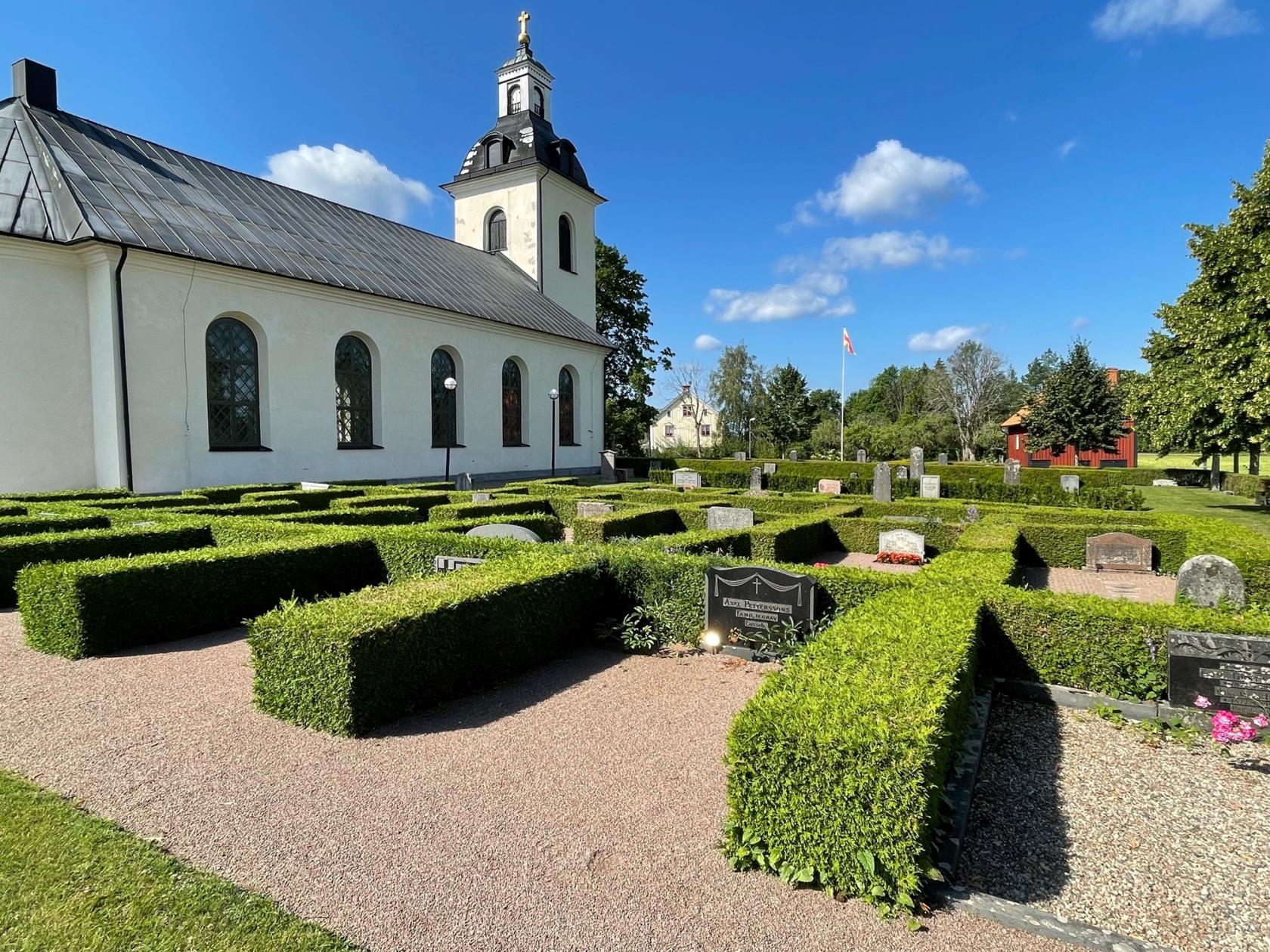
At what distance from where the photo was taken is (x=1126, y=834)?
3746 millimetres

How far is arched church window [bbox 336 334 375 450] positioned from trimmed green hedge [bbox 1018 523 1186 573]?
61.0 feet

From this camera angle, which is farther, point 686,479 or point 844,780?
point 686,479

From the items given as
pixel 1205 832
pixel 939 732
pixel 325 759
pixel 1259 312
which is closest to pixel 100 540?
pixel 325 759

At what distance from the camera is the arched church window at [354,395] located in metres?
21.7

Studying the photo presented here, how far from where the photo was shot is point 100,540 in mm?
8805

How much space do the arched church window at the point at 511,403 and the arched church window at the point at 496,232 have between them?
7.44m

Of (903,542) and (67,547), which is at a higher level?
(67,547)

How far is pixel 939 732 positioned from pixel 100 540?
9.96 metres

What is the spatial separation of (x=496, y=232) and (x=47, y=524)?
26.1 meters

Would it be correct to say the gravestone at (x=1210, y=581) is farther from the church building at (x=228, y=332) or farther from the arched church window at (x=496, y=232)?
the arched church window at (x=496, y=232)

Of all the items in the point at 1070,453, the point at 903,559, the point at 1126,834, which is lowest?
the point at 1126,834

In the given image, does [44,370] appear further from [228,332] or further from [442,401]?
[442,401]

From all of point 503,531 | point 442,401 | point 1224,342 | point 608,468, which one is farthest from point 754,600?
point 608,468

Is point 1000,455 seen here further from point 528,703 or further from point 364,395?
point 528,703
